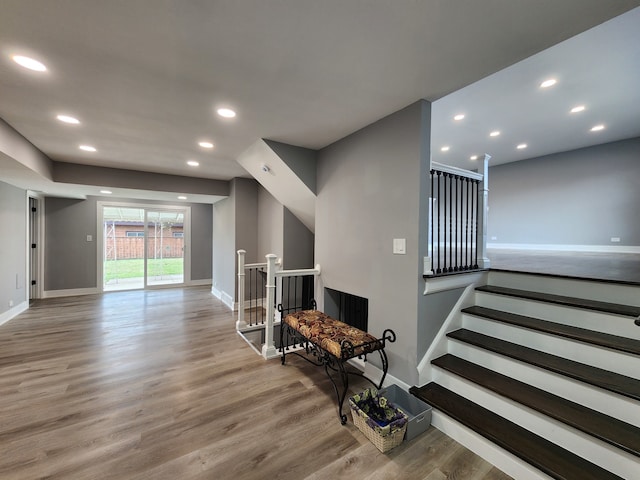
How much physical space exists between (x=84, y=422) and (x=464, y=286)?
11.0 ft

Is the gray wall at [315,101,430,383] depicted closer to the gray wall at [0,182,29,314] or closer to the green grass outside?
the gray wall at [0,182,29,314]

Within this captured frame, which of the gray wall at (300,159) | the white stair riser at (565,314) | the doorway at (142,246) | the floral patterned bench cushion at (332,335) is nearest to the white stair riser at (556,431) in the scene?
the floral patterned bench cushion at (332,335)

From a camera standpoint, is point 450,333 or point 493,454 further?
point 450,333

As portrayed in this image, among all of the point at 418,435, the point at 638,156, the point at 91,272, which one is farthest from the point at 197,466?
the point at 638,156

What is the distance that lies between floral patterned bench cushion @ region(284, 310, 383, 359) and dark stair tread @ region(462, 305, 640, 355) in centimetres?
102

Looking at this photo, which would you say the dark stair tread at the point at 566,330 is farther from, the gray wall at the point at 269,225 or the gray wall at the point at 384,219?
the gray wall at the point at 269,225

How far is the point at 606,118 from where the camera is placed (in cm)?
411

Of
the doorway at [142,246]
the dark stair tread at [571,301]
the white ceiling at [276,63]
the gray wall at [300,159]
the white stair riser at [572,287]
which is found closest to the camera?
the white ceiling at [276,63]

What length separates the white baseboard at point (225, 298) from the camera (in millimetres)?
5078

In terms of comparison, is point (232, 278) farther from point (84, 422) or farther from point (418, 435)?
point (418, 435)

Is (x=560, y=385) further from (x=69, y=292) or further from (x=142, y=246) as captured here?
(x=69, y=292)

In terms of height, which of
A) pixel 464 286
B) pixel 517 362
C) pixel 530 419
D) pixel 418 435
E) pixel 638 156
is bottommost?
pixel 418 435

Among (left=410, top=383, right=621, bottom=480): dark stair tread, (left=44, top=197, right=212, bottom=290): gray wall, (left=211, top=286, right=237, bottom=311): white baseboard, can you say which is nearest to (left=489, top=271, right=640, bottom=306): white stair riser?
(left=410, top=383, right=621, bottom=480): dark stair tread

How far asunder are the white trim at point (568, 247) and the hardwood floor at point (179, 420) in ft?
22.5
